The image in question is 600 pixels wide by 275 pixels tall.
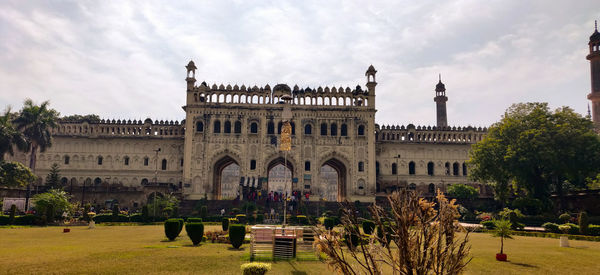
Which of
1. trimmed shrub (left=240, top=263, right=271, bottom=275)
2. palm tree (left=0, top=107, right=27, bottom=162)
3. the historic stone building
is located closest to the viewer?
trimmed shrub (left=240, top=263, right=271, bottom=275)

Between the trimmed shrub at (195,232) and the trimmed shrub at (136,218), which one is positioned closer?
the trimmed shrub at (195,232)

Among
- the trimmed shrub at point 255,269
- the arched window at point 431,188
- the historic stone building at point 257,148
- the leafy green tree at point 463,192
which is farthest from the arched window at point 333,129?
the trimmed shrub at point 255,269

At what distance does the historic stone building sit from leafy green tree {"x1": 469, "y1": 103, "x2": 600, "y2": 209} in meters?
10.8

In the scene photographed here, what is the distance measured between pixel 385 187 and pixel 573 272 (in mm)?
36942

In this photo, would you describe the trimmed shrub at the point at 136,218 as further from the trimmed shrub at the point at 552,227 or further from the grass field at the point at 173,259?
the trimmed shrub at the point at 552,227

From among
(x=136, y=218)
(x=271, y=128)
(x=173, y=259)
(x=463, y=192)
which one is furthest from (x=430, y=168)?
(x=173, y=259)

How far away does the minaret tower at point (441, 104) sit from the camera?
197ft

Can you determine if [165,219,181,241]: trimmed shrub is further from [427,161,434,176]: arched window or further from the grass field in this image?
[427,161,434,176]: arched window

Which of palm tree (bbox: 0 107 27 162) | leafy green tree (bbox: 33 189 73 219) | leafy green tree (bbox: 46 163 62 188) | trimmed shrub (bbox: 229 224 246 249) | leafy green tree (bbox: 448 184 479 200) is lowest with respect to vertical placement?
trimmed shrub (bbox: 229 224 246 249)

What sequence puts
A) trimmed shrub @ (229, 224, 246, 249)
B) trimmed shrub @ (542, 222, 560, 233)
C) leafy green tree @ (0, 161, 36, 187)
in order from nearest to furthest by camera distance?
trimmed shrub @ (229, 224, 246, 249) < trimmed shrub @ (542, 222, 560, 233) < leafy green tree @ (0, 161, 36, 187)

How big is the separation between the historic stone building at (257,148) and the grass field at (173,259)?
26107 millimetres

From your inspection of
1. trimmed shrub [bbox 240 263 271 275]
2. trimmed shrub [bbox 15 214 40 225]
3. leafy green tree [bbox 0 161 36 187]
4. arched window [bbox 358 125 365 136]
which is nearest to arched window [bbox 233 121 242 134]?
arched window [bbox 358 125 365 136]

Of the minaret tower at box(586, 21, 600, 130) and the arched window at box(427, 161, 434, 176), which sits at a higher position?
the minaret tower at box(586, 21, 600, 130)

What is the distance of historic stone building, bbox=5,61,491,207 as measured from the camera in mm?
44281
